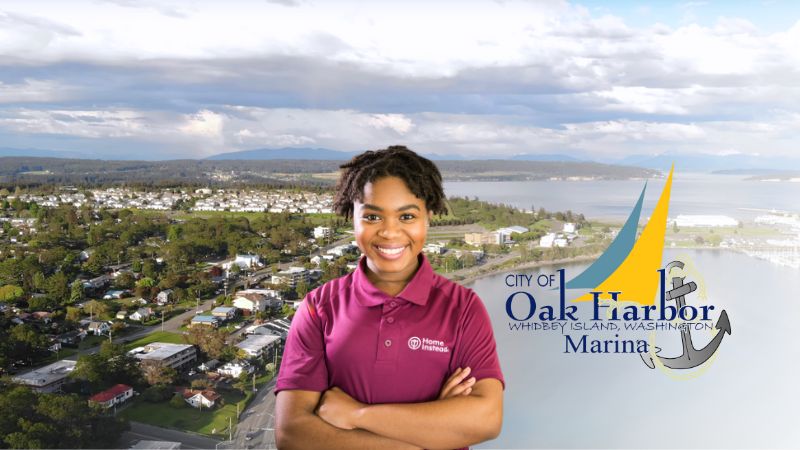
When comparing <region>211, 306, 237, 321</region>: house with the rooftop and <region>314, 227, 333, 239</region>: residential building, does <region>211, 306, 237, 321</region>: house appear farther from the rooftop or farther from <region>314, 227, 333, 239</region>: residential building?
<region>314, 227, 333, 239</region>: residential building

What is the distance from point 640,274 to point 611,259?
2.14ft

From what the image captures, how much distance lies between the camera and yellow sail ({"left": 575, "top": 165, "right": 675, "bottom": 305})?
20.5 ft

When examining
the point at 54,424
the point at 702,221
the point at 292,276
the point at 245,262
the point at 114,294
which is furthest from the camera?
the point at 702,221

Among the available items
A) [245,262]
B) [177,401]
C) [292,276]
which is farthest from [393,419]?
[245,262]

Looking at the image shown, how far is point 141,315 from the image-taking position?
20.3ft

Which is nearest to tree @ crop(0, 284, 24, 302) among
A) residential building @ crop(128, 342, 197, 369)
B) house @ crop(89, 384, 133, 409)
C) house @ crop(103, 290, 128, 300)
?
house @ crop(103, 290, 128, 300)

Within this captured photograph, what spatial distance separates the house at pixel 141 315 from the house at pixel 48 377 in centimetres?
94

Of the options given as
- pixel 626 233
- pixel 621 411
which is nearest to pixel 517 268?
pixel 626 233

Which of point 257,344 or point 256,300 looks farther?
point 256,300

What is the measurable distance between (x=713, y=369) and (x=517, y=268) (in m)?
2.21

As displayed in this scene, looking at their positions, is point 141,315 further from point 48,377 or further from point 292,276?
point 292,276

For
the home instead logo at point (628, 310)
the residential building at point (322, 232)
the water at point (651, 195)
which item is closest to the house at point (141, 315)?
the residential building at point (322, 232)

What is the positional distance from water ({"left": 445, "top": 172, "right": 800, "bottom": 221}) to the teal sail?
0.66 meters

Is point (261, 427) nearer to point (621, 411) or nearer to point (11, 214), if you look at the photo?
point (621, 411)
